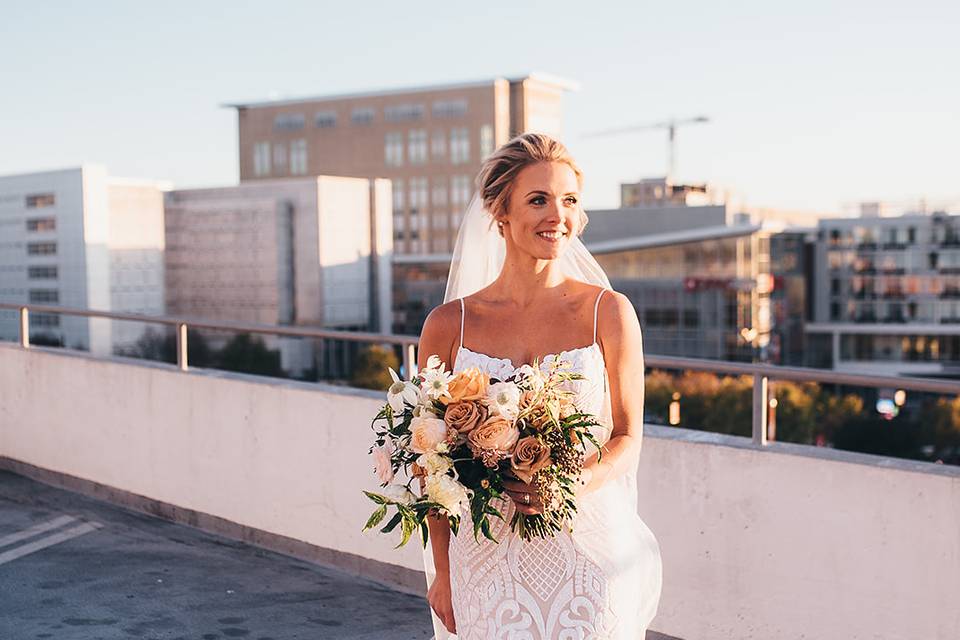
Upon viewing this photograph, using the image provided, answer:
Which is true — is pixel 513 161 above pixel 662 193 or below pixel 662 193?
below

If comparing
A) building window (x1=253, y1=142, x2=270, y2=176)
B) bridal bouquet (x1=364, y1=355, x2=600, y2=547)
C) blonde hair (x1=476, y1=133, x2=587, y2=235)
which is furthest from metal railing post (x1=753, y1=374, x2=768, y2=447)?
building window (x1=253, y1=142, x2=270, y2=176)

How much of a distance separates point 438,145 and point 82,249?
54486 millimetres

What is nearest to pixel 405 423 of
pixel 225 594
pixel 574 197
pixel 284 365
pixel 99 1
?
pixel 574 197

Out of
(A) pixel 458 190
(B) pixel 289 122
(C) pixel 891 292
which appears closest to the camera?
(C) pixel 891 292

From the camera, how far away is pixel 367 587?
6.41 metres

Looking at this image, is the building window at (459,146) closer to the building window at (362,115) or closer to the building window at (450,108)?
the building window at (450,108)

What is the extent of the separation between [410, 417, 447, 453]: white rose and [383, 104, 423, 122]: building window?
168 meters

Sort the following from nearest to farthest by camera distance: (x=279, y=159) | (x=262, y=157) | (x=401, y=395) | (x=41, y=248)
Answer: (x=401, y=395), (x=41, y=248), (x=279, y=159), (x=262, y=157)

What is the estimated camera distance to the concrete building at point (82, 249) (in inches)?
5340

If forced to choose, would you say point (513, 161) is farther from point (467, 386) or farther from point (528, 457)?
point (528, 457)

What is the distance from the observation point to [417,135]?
170 metres

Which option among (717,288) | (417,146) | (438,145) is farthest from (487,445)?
(417,146)

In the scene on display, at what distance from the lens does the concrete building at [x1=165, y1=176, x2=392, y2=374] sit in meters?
141

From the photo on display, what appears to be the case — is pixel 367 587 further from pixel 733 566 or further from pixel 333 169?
pixel 333 169
